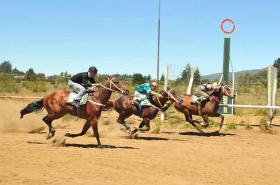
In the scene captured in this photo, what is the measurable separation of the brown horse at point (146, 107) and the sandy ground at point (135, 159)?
63cm

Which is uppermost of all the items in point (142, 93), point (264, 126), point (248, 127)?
point (142, 93)

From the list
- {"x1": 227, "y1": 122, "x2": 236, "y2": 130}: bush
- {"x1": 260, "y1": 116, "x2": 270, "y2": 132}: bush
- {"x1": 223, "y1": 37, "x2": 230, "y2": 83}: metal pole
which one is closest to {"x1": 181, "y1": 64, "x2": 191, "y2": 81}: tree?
{"x1": 223, "y1": 37, "x2": 230, "y2": 83}: metal pole

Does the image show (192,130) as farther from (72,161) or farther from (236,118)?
(72,161)

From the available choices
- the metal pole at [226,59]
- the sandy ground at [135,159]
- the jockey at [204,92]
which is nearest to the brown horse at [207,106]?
the jockey at [204,92]

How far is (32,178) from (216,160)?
217 inches

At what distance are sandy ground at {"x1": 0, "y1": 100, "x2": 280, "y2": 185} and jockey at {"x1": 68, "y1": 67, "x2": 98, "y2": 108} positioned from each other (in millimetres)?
1466

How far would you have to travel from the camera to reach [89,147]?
15.8m

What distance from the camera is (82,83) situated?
16281 mm

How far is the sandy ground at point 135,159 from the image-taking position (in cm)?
1070

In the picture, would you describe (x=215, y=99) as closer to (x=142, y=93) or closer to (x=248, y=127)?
Result: (x=248, y=127)

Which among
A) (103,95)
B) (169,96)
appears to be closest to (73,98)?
(103,95)

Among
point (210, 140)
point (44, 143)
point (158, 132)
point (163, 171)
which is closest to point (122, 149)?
point (44, 143)

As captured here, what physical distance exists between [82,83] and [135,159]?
380 centimetres

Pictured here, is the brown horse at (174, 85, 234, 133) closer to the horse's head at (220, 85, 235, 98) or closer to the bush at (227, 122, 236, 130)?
the horse's head at (220, 85, 235, 98)
